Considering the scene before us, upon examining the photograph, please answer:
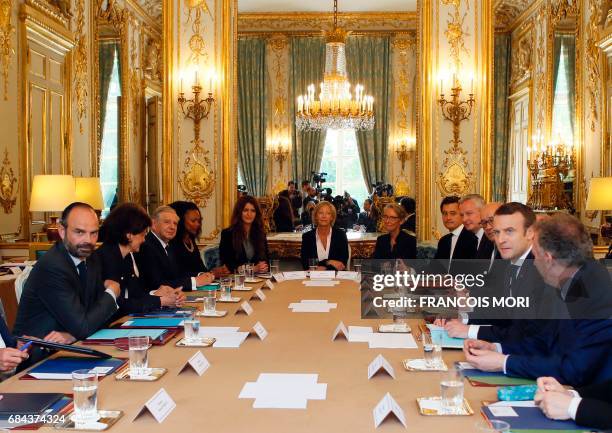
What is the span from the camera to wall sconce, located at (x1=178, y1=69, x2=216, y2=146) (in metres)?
7.67

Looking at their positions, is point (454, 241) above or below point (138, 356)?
above

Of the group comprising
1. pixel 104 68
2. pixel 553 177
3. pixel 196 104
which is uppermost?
pixel 104 68

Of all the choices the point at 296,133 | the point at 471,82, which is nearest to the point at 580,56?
the point at 471,82

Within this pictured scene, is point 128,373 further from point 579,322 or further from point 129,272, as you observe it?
point 129,272

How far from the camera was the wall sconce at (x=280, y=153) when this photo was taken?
570 inches

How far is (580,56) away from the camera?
372 inches

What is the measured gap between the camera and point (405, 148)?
1437cm

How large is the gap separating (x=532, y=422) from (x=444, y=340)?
105 cm

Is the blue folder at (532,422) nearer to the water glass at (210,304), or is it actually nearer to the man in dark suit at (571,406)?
the man in dark suit at (571,406)

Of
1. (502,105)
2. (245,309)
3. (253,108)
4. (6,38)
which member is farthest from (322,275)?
(253,108)

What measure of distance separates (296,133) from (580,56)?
6.38 m

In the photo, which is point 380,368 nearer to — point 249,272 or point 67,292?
point 67,292

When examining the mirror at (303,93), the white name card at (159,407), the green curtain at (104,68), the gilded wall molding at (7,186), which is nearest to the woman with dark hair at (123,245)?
the white name card at (159,407)

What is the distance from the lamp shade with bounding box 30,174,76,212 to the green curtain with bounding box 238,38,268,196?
25.0 feet
